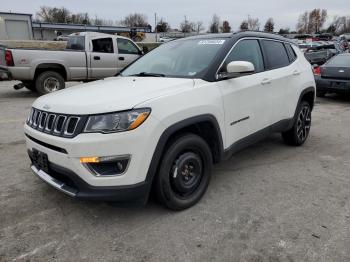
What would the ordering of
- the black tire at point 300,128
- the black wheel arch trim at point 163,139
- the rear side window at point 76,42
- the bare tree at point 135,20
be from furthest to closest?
the bare tree at point 135,20, the rear side window at point 76,42, the black tire at point 300,128, the black wheel arch trim at point 163,139

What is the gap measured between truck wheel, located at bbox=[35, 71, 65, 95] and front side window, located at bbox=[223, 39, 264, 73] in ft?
23.7

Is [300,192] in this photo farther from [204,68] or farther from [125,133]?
[125,133]

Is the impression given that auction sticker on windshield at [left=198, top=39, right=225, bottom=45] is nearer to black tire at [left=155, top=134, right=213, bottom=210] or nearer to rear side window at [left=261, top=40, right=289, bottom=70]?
rear side window at [left=261, top=40, right=289, bottom=70]

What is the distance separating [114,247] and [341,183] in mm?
2825

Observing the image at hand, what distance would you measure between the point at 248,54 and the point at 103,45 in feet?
25.0

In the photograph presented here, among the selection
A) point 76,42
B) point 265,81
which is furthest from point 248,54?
point 76,42

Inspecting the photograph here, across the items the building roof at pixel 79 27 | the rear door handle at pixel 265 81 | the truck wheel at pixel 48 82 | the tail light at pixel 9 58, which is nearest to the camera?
the rear door handle at pixel 265 81

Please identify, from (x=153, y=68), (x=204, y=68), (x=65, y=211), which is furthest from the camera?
(x=153, y=68)

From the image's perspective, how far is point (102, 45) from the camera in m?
10.9

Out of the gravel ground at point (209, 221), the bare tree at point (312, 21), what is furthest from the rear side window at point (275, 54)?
the bare tree at point (312, 21)

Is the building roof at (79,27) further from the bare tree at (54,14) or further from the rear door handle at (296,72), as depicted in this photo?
the rear door handle at (296,72)

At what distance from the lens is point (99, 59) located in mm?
10734

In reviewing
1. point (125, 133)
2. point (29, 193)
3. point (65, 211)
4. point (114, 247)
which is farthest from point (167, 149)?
point (29, 193)

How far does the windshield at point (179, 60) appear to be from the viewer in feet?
12.3
